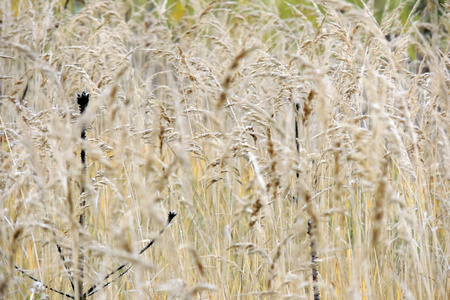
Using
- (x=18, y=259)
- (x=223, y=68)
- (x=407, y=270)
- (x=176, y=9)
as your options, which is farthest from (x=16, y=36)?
(x=176, y=9)

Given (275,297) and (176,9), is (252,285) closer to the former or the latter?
(275,297)

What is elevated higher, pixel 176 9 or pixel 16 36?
pixel 176 9

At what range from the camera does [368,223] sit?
5.85ft

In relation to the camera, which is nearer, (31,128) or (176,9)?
(31,128)

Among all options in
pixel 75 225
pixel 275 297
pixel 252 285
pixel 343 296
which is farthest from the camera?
pixel 252 285

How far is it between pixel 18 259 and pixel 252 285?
48.2 inches

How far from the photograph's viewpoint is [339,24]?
1.67m

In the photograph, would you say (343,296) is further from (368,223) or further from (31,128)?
(31,128)

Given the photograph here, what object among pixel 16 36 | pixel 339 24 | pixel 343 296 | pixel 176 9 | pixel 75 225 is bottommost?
pixel 343 296

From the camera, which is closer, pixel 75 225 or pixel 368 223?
pixel 75 225

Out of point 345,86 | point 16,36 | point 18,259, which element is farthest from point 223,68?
point 18,259

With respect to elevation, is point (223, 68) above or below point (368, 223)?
above

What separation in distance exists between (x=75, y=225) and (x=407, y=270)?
1.28 m

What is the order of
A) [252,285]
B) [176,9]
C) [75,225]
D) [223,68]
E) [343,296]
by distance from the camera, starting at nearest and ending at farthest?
1. [75,225]
2. [343,296]
3. [252,285]
4. [223,68]
5. [176,9]
